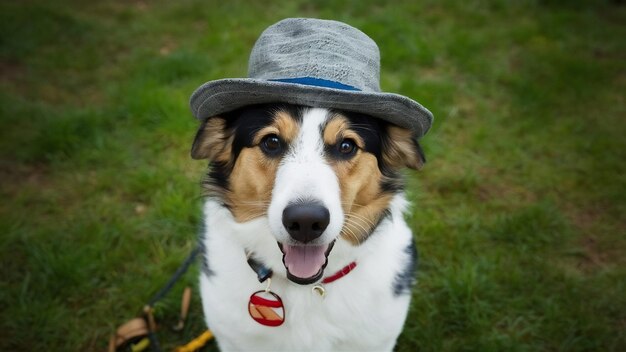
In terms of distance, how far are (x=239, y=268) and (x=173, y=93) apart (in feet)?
10.0

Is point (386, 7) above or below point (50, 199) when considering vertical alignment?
above

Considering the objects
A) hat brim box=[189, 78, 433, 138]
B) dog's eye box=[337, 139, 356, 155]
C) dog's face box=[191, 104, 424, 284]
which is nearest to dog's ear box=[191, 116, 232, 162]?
dog's face box=[191, 104, 424, 284]

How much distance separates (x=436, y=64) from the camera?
5371 mm

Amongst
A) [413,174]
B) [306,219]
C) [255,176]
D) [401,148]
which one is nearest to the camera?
[306,219]

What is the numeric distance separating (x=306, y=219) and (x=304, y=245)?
0.23 m

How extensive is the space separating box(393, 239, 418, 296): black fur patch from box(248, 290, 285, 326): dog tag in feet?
1.90

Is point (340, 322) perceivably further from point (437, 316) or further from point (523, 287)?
point (523, 287)

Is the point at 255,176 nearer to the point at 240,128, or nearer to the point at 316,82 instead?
the point at 240,128

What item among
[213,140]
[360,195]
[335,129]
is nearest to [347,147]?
[335,129]

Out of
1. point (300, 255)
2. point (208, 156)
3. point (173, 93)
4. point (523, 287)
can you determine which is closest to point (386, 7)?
point (173, 93)

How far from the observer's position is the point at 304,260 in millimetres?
1912

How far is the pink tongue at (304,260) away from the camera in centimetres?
190

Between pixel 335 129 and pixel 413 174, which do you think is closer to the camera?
pixel 335 129

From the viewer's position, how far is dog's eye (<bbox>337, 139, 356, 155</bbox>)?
197cm
